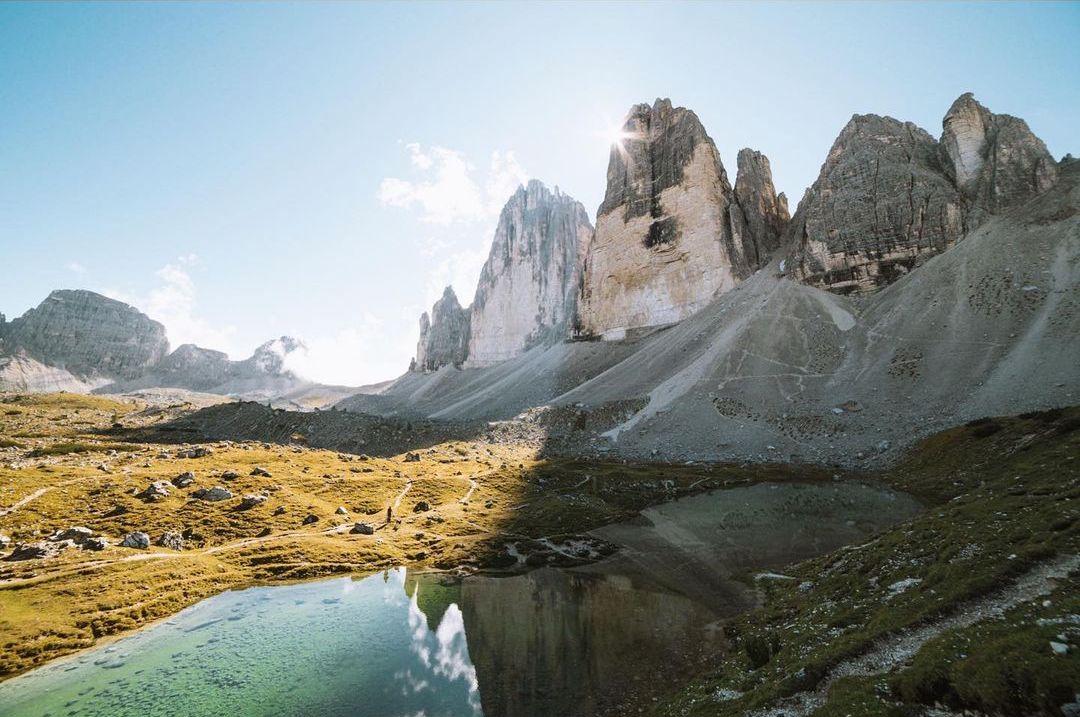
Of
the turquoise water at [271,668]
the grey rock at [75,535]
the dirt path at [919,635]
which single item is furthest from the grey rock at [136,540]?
the dirt path at [919,635]

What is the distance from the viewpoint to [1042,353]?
156 ft

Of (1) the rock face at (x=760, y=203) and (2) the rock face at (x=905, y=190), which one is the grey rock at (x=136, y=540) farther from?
(1) the rock face at (x=760, y=203)

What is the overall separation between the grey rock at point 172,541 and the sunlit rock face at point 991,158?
4007 inches

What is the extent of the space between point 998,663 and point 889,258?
88889 millimetres

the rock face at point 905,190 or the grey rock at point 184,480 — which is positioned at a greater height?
the rock face at point 905,190

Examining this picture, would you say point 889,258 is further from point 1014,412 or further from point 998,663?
point 998,663

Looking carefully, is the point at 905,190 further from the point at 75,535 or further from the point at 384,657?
the point at 75,535

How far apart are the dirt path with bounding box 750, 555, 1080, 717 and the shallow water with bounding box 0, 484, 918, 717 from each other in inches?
195

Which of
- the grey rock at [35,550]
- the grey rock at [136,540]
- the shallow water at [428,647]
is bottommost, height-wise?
the shallow water at [428,647]

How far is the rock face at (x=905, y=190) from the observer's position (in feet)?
242

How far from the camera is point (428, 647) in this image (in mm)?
17469

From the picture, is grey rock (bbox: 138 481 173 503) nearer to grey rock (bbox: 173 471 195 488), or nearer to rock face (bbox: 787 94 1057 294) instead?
grey rock (bbox: 173 471 195 488)

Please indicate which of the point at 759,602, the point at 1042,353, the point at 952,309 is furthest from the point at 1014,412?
the point at 759,602

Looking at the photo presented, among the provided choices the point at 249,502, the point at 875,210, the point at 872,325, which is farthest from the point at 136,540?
the point at 875,210
